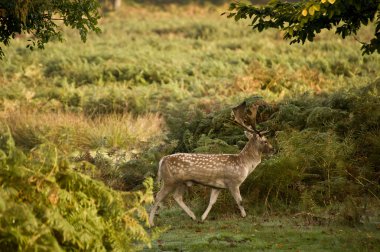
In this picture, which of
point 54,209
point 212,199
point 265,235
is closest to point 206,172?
point 212,199

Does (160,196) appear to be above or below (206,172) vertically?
below

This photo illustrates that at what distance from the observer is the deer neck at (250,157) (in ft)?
48.2

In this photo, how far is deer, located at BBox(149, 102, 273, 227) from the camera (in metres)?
14.3

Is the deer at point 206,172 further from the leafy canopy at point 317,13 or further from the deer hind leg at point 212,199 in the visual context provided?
the leafy canopy at point 317,13

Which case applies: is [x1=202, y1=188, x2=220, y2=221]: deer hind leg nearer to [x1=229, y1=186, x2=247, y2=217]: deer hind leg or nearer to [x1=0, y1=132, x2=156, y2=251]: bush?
[x1=229, y1=186, x2=247, y2=217]: deer hind leg

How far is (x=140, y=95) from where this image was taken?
29.7m

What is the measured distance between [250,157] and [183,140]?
565 centimetres

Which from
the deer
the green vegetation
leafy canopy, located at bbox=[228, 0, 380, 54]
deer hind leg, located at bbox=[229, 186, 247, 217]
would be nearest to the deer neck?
the deer

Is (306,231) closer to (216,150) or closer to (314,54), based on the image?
(216,150)

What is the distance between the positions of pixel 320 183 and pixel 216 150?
9.02 feet

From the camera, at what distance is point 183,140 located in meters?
20.3

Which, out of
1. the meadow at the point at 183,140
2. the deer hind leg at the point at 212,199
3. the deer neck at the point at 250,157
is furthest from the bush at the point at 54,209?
the deer neck at the point at 250,157

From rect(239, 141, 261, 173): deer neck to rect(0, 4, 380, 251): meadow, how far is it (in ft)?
2.82

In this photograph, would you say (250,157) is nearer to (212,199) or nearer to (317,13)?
(212,199)
